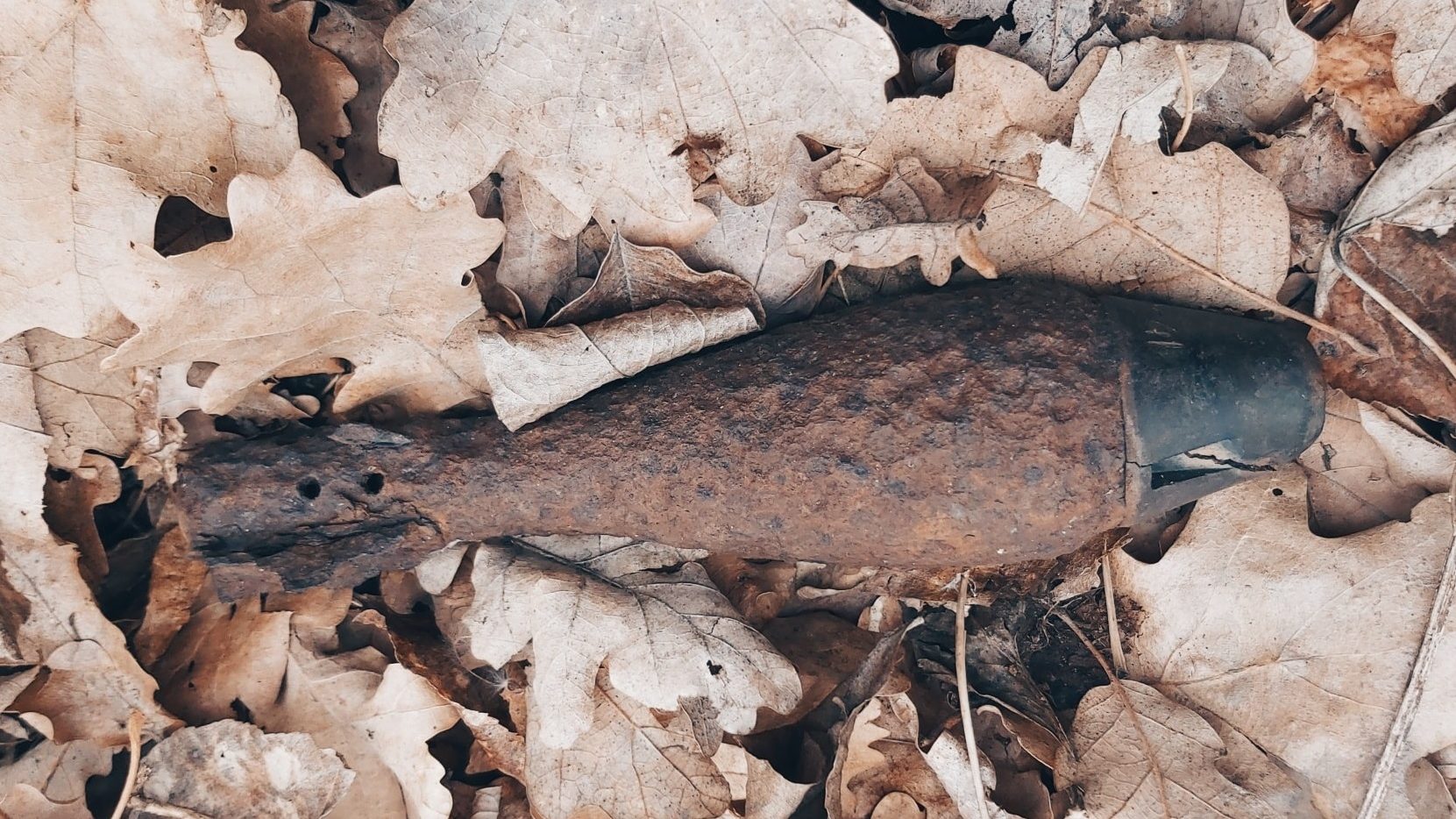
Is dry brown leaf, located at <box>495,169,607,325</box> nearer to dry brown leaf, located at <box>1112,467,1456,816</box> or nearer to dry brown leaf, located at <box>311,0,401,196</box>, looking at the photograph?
dry brown leaf, located at <box>311,0,401,196</box>

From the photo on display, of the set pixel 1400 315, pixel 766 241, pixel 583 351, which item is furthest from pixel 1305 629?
pixel 583 351

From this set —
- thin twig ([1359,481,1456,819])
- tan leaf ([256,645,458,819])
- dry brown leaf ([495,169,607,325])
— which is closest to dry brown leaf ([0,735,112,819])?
tan leaf ([256,645,458,819])

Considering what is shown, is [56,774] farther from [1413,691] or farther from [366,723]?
[1413,691]

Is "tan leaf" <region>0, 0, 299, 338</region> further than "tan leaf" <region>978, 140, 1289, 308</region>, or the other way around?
"tan leaf" <region>978, 140, 1289, 308</region>

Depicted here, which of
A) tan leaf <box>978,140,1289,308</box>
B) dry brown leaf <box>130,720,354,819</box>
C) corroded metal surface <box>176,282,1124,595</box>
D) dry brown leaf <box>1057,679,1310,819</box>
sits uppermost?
tan leaf <box>978,140,1289,308</box>

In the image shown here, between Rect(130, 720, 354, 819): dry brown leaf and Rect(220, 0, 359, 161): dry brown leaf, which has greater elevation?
Rect(220, 0, 359, 161): dry brown leaf

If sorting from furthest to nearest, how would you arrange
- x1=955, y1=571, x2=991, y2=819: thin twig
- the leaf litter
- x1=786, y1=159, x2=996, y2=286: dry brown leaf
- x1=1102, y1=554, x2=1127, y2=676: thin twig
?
x1=1102, y1=554, x2=1127, y2=676: thin twig → x1=955, y1=571, x2=991, y2=819: thin twig → x1=786, y1=159, x2=996, y2=286: dry brown leaf → the leaf litter

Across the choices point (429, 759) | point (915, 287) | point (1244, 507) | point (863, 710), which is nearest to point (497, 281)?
point (915, 287)
